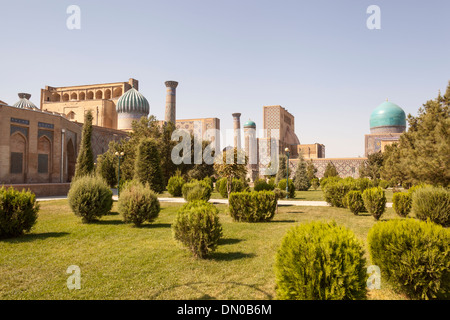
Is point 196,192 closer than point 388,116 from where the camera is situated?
Yes

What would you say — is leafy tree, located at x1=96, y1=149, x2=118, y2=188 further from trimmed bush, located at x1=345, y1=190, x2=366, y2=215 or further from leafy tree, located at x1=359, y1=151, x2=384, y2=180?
leafy tree, located at x1=359, y1=151, x2=384, y2=180

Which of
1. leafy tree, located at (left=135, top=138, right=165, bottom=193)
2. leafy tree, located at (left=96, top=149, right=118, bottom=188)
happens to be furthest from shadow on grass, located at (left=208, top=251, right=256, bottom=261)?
leafy tree, located at (left=96, top=149, right=118, bottom=188)

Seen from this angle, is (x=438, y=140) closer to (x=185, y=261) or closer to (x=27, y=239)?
(x=185, y=261)

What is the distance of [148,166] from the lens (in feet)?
66.8

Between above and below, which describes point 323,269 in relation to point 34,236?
above

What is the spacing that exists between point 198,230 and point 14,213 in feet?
17.3

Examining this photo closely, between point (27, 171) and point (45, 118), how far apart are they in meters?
4.60

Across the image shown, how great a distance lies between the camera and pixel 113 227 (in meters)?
9.44

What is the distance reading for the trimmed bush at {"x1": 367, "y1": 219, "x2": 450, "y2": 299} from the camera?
392 cm

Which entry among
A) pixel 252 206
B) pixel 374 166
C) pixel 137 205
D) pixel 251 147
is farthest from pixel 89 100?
pixel 252 206

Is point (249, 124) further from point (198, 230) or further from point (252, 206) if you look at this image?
point (198, 230)

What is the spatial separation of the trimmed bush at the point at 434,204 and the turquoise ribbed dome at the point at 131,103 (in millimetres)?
45177

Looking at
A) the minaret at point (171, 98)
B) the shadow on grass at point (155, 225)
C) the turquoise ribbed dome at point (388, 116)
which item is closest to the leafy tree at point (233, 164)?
the shadow on grass at point (155, 225)
